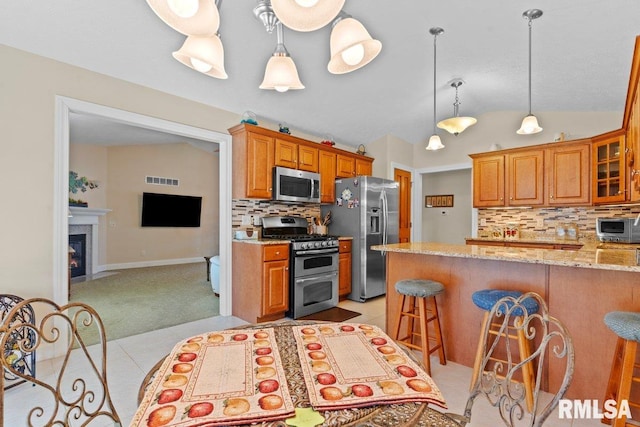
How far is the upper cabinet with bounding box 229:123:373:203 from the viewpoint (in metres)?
3.71

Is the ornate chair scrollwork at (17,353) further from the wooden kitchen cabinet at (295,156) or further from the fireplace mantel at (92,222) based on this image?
the fireplace mantel at (92,222)

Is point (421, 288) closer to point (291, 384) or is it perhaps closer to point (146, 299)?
point (291, 384)

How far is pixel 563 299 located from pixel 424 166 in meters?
4.08

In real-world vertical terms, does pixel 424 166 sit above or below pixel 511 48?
below

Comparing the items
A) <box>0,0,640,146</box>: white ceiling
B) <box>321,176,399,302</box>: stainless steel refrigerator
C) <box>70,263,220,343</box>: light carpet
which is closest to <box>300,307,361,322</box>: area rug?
<box>321,176,399,302</box>: stainless steel refrigerator

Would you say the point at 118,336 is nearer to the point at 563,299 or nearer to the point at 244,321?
the point at 244,321

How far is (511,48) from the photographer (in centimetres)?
314

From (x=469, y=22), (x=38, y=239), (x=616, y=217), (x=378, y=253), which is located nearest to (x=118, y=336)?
(x=38, y=239)

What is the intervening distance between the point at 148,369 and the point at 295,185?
8.28ft

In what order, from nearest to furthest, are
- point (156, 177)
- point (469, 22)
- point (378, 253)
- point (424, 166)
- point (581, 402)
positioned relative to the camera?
point (581, 402)
point (469, 22)
point (378, 253)
point (424, 166)
point (156, 177)

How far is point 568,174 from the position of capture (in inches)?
166

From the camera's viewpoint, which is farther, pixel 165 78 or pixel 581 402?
pixel 165 78

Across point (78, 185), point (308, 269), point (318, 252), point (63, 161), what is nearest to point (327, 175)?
point (318, 252)

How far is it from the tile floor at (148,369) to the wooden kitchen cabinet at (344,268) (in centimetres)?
80
